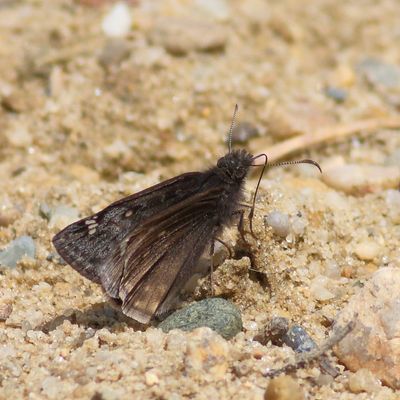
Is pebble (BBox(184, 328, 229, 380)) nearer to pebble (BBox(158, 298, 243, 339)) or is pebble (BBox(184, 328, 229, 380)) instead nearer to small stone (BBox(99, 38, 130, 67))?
pebble (BBox(158, 298, 243, 339))

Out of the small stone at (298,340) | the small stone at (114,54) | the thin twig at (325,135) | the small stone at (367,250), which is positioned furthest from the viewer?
the small stone at (114,54)

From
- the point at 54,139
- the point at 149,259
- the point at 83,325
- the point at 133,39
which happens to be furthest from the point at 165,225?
the point at 133,39

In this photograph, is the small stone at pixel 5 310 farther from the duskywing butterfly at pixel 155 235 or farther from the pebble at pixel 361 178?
the pebble at pixel 361 178

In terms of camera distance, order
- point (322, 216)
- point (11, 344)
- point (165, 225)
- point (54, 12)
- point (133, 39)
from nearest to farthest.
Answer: point (11, 344) < point (165, 225) < point (322, 216) < point (133, 39) < point (54, 12)

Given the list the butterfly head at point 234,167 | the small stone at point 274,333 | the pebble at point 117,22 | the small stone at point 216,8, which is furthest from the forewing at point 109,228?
the small stone at point 216,8

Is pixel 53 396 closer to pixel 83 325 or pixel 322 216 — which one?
pixel 83 325

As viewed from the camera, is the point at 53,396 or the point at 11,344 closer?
the point at 53,396
